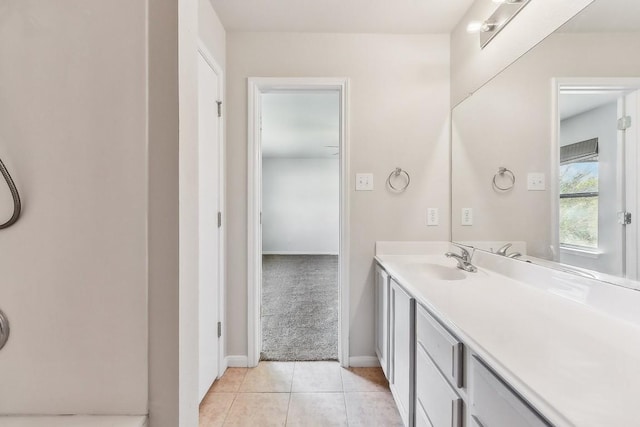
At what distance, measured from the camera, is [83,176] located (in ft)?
1.94

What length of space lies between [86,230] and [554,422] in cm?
95

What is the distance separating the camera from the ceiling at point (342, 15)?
178cm

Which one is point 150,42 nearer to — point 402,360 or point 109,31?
point 109,31

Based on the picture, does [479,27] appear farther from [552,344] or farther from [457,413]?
[457,413]

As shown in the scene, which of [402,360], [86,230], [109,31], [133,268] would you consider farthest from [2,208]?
[402,360]

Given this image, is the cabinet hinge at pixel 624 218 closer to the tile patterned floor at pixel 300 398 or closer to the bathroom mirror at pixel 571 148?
the bathroom mirror at pixel 571 148

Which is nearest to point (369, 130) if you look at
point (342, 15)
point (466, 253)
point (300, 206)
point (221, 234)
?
point (342, 15)

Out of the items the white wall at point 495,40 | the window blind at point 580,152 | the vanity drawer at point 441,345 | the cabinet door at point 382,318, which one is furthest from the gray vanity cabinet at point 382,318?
the white wall at point 495,40

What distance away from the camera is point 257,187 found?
2115 mm

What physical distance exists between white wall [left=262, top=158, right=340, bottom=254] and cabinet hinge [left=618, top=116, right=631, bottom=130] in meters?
6.28

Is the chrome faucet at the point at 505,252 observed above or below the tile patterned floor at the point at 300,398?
above

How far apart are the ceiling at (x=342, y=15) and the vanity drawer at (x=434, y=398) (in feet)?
6.50

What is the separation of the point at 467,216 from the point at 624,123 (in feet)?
3.49

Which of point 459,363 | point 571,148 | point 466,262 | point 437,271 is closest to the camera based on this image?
point 459,363
